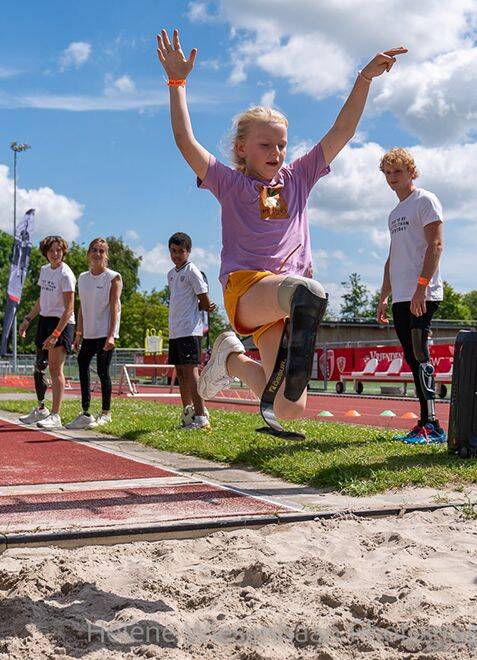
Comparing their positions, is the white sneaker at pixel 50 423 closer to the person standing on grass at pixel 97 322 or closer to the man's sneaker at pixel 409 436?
the person standing on grass at pixel 97 322

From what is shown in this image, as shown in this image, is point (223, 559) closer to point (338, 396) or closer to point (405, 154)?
point (405, 154)

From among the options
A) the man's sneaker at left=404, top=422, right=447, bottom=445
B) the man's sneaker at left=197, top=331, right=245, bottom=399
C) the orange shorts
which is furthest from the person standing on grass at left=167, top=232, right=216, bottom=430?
the orange shorts

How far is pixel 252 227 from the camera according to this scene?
13.8 feet

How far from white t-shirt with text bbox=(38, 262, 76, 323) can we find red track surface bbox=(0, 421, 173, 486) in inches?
66.4

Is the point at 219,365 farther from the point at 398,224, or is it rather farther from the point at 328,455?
the point at 398,224

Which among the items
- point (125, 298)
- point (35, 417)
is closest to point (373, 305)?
point (125, 298)

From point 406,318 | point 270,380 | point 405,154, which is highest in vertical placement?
point 405,154

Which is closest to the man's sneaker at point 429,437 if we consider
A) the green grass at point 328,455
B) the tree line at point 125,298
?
the green grass at point 328,455

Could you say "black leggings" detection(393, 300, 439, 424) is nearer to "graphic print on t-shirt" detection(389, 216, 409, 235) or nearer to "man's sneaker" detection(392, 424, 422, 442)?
"man's sneaker" detection(392, 424, 422, 442)

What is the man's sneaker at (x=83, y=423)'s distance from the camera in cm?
819

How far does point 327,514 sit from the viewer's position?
11.7 feet

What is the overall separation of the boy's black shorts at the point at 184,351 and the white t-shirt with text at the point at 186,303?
51 mm

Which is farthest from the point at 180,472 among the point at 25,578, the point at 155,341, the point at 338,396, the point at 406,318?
the point at 155,341

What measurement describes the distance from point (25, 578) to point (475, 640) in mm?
1441
